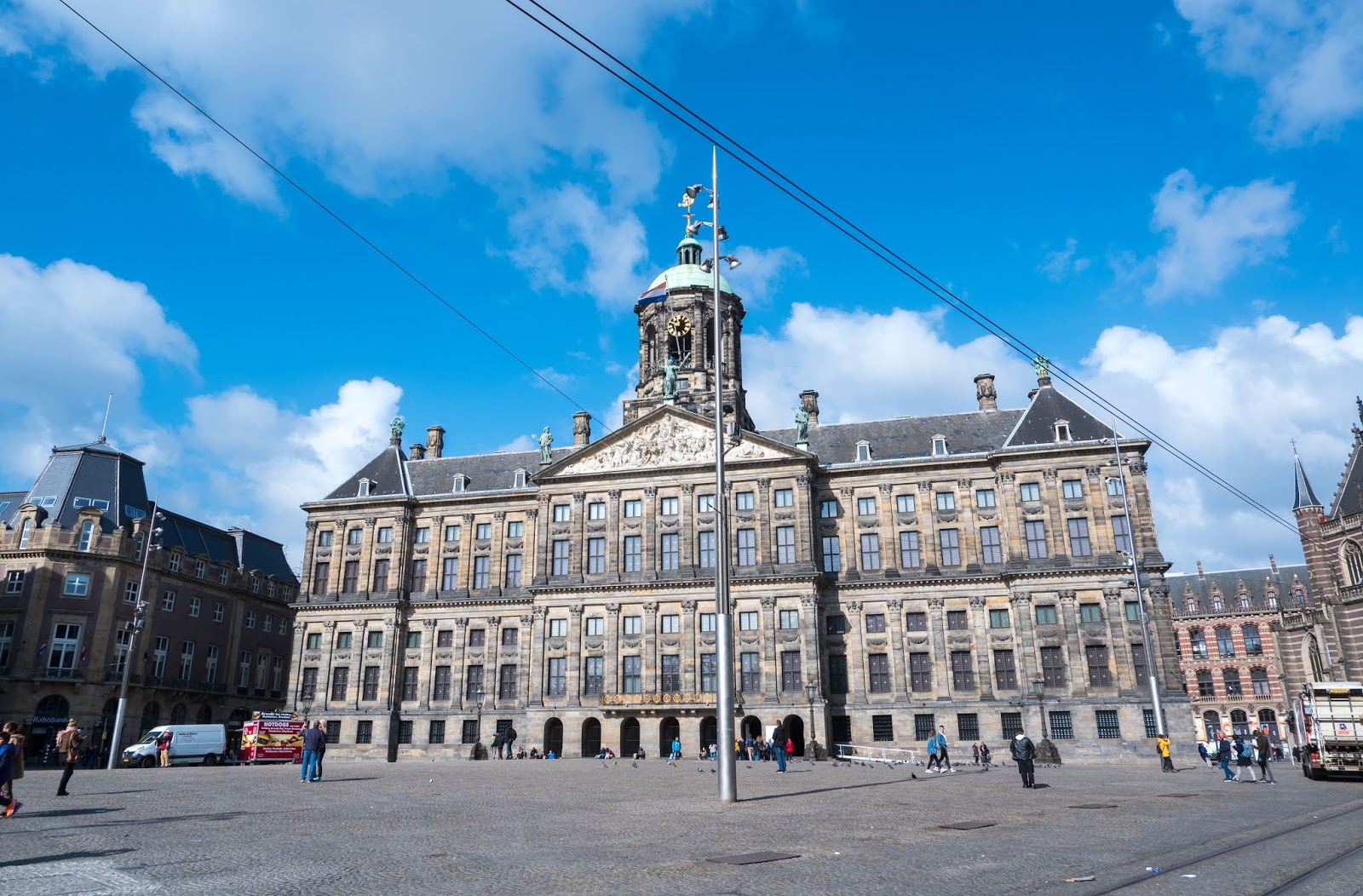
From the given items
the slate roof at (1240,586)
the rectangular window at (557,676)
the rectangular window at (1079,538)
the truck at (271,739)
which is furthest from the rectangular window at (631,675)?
the slate roof at (1240,586)

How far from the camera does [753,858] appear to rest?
11.7 meters

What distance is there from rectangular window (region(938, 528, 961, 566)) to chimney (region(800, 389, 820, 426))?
525 inches

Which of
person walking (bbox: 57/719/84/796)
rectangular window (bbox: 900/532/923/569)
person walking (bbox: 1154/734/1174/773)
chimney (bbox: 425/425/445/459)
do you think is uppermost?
chimney (bbox: 425/425/445/459)

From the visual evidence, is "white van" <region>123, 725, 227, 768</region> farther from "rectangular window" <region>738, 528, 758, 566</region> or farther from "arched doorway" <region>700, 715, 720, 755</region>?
"rectangular window" <region>738, 528, 758, 566</region>

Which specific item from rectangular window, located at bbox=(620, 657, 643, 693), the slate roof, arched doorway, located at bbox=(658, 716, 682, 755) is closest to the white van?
rectangular window, located at bbox=(620, 657, 643, 693)

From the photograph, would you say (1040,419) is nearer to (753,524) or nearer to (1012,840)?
(753,524)

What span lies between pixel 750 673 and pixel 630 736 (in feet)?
27.6

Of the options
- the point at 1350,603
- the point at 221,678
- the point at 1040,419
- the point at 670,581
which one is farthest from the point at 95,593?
the point at 1350,603

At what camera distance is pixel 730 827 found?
15.3 meters

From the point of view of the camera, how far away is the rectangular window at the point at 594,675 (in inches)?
2197

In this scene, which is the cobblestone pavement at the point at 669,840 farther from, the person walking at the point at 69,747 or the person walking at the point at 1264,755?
the person walking at the point at 1264,755

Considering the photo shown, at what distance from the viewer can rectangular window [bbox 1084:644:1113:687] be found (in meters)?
50.6

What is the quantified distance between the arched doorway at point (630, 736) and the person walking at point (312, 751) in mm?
27329

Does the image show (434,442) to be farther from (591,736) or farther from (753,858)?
(753,858)
